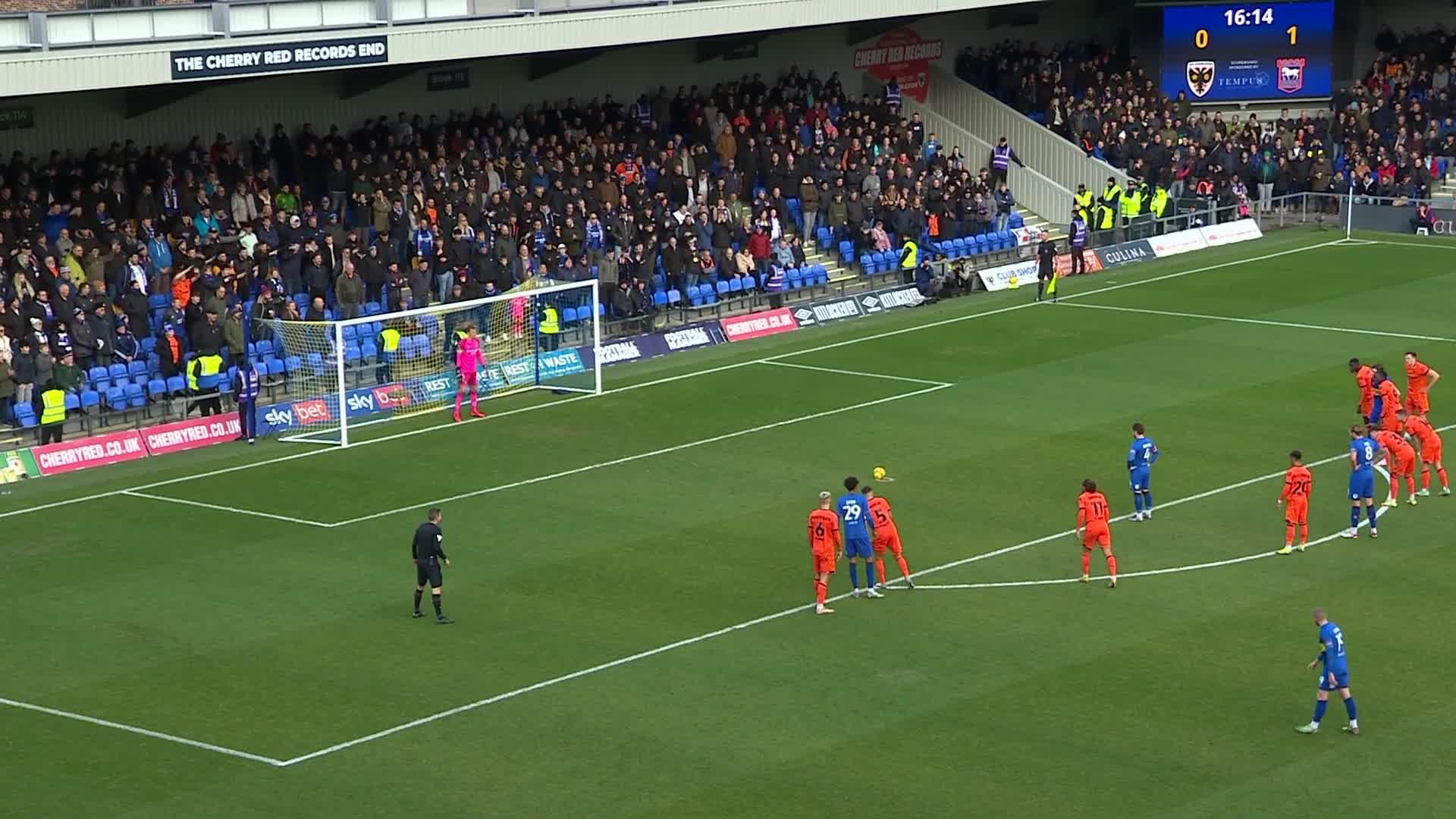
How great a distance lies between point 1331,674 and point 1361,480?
822cm

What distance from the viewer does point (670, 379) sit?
4250 cm

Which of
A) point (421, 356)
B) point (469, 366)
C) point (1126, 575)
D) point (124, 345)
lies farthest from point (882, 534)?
point (124, 345)

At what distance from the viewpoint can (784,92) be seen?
5725cm

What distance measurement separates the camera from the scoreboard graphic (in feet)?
206

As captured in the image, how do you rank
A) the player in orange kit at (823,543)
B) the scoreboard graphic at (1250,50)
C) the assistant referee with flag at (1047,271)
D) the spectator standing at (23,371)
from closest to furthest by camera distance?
the player in orange kit at (823,543), the spectator standing at (23,371), the assistant referee with flag at (1047,271), the scoreboard graphic at (1250,50)

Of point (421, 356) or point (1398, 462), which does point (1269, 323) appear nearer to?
point (1398, 462)

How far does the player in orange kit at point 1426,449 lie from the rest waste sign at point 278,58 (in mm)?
21233

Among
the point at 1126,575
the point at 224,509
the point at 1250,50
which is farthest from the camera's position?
the point at 1250,50

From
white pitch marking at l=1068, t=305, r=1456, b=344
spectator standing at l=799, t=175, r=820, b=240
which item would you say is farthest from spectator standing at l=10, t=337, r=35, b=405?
white pitch marking at l=1068, t=305, r=1456, b=344

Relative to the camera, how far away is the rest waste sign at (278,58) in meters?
39.6

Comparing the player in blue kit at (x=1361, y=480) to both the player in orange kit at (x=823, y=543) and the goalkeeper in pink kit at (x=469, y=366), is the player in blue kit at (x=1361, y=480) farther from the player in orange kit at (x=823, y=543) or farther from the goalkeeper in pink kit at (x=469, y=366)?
the goalkeeper in pink kit at (x=469, y=366)

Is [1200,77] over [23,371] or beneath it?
over

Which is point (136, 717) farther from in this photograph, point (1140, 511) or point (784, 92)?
point (784, 92)

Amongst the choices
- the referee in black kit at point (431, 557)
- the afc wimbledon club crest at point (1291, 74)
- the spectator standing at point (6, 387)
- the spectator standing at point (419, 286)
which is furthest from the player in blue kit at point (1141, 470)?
the afc wimbledon club crest at point (1291, 74)
